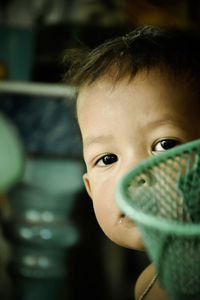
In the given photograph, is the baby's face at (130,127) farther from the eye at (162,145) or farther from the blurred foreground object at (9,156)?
the blurred foreground object at (9,156)

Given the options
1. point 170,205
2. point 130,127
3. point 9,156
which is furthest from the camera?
point 9,156

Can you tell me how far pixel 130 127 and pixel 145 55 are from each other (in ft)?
0.55

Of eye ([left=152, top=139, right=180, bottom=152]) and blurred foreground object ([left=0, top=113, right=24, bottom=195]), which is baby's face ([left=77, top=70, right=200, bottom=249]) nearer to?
eye ([left=152, top=139, right=180, bottom=152])

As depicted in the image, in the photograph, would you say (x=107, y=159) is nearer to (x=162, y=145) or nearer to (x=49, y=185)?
(x=162, y=145)

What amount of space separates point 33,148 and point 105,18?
2.47 ft

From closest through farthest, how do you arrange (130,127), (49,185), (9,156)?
(130,127) < (9,156) < (49,185)

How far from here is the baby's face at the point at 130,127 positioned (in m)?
0.56

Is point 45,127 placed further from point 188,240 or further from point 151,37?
point 188,240

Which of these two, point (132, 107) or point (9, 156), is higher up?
point (9, 156)

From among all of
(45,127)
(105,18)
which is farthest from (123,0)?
(45,127)

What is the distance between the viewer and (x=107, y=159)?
66 cm

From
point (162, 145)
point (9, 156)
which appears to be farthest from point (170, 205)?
point (9, 156)

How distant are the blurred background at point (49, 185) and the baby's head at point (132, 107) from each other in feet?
3.49

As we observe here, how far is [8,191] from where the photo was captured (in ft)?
5.84
